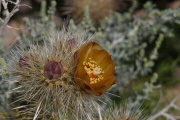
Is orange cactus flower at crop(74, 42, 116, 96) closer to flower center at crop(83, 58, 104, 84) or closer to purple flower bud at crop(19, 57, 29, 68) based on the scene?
flower center at crop(83, 58, 104, 84)

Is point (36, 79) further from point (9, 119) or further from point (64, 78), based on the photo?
point (9, 119)

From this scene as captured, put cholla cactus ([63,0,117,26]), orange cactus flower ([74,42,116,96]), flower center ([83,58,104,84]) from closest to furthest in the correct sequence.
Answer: orange cactus flower ([74,42,116,96]), flower center ([83,58,104,84]), cholla cactus ([63,0,117,26])

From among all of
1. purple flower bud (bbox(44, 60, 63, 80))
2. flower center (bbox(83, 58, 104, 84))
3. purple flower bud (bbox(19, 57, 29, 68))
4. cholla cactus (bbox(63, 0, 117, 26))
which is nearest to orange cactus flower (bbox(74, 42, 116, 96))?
flower center (bbox(83, 58, 104, 84))

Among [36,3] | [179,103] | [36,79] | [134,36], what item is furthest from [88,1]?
[179,103]

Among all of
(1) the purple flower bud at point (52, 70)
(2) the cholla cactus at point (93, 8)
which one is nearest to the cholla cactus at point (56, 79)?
(1) the purple flower bud at point (52, 70)

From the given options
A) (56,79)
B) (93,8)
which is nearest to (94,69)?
(56,79)

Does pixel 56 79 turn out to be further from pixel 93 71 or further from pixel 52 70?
pixel 93 71

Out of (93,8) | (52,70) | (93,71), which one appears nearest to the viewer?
(52,70)
